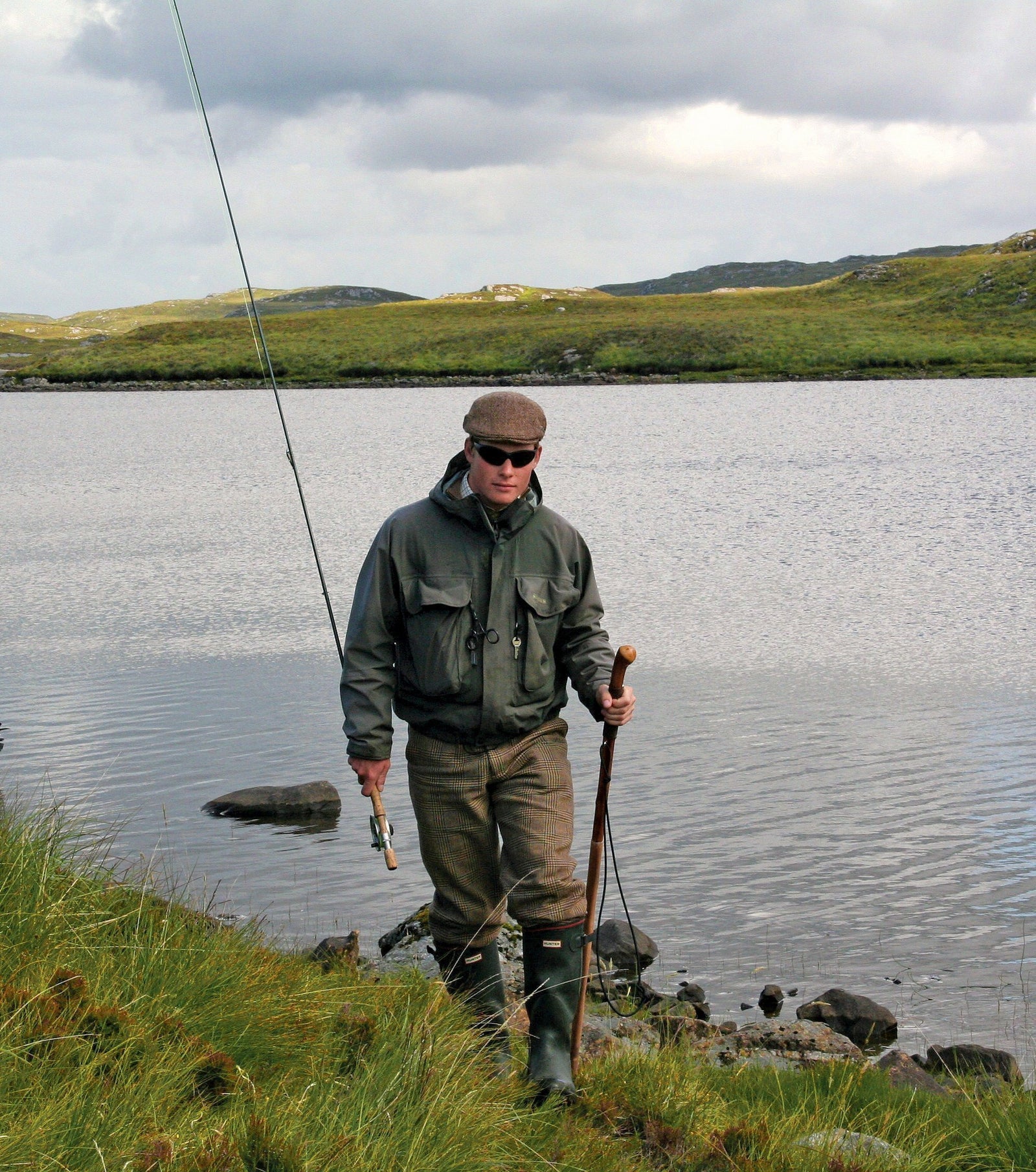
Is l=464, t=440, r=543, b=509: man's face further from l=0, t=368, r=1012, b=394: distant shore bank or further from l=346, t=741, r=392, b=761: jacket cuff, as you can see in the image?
l=0, t=368, r=1012, b=394: distant shore bank

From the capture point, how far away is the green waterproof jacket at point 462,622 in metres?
4.74

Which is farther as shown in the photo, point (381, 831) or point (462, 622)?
point (381, 831)

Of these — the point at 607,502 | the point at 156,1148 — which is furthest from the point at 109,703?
the point at 607,502

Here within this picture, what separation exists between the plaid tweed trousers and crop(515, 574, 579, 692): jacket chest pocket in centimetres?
21

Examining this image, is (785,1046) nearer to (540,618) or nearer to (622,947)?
(622,947)

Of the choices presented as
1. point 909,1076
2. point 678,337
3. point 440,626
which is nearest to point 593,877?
point 440,626

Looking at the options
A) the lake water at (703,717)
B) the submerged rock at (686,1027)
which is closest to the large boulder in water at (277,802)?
the lake water at (703,717)

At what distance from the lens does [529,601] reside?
15.6ft

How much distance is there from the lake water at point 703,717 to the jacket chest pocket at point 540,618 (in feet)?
10.1

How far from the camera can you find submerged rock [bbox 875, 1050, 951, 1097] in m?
5.67

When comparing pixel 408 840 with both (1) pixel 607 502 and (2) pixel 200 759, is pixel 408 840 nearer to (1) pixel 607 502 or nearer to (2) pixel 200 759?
(2) pixel 200 759

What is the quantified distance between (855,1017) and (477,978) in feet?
8.40

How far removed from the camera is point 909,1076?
5.81 metres

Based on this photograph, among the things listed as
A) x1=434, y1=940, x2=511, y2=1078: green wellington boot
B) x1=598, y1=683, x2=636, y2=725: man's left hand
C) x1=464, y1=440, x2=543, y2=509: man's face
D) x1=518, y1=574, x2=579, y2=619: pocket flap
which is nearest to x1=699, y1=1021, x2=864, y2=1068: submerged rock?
x1=434, y1=940, x2=511, y2=1078: green wellington boot
